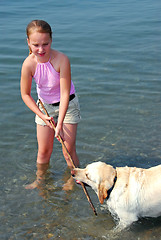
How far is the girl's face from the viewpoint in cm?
446

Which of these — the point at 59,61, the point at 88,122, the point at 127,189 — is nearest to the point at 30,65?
the point at 59,61

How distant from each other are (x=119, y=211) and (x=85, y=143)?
8.73 ft

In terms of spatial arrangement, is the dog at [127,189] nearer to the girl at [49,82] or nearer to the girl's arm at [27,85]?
the girl at [49,82]

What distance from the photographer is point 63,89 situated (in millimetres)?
4754

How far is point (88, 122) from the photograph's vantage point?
769 centimetres

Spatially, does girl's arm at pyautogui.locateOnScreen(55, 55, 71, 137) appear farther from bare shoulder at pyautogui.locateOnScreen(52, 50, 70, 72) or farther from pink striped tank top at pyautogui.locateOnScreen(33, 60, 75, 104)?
pink striped tank top at pyautogui.locateOnScreen(33, 60, 75, 104)

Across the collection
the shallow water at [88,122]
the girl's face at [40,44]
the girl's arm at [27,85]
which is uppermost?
the girl's face at [40,44]

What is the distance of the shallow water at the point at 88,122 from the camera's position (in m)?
5.04

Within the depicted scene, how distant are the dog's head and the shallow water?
0.84 meters

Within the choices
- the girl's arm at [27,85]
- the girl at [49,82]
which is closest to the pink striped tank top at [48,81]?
the girl at [49,82]

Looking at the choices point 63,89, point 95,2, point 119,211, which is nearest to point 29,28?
point 63,89

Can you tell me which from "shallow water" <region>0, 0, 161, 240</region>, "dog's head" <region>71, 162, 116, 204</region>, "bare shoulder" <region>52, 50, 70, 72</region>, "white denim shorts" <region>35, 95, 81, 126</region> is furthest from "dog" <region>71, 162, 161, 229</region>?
"bare shoulder" <region>52, 50, 70, 72</region>

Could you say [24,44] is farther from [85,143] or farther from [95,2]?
[95,2]

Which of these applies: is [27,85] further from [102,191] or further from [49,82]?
[102,191]
